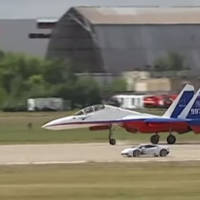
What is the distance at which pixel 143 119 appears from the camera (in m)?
64.0

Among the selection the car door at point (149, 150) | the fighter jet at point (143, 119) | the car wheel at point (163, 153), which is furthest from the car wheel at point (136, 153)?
the fighter jet at point (143, 119)

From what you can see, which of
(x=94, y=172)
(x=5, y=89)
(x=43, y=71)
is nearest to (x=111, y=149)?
(x=94, y=172)

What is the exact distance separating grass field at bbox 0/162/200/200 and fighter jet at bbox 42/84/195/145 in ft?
64.0

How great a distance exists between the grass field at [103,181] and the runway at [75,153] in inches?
135

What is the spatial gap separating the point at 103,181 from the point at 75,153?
19.2 metres

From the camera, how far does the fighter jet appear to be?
6384 cm

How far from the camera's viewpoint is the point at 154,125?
6391 centimetres

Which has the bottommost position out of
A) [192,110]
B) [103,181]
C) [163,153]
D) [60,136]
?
[60,136]

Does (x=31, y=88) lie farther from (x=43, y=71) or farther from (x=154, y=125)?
(x=154, y=125)

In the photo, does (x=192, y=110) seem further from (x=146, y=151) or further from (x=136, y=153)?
(x=136, y=153)

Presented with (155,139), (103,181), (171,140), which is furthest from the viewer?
(155,139)

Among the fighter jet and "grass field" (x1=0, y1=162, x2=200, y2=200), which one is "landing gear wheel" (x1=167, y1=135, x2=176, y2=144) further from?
"grass field" (x1=0, y1=162, x2=200, y2=200)

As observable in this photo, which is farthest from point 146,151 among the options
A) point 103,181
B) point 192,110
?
point 103,181

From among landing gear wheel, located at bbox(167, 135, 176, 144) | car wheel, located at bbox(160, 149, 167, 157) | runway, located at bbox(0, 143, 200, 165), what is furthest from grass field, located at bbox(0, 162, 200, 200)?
landing gear wheel, located at bbox(167, 135, 176, 144)
